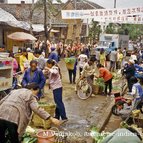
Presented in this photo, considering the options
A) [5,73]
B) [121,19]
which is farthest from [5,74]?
[121,19]

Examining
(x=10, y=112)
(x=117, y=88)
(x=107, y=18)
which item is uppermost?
(x=107, y=18)

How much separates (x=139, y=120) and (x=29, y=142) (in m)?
4.16

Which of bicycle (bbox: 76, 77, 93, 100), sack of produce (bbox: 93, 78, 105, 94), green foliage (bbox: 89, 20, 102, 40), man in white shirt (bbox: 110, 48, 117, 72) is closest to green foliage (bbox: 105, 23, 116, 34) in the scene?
green foliage (bbox: 89, 20, 102, 40)

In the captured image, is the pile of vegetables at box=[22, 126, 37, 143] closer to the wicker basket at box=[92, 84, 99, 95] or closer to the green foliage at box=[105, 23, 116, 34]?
the wicker basket at box=[92, 84, 99, 95]

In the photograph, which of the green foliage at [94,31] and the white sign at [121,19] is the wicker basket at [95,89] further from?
the green foliage at [94,31]

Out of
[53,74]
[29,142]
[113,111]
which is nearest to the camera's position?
[29,142]

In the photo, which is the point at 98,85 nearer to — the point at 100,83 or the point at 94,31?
the point at 100,83

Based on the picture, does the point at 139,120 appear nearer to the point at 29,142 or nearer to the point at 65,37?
the point at 29,142

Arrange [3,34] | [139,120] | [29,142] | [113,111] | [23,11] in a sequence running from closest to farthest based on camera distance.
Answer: [29,142] → [139,120] → [113,111] → [3,34] → [23,11]

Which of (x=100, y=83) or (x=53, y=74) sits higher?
(x=53, y=74)

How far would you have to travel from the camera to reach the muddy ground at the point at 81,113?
836 centimetres

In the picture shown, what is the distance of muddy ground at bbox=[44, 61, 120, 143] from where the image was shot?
836 centimetres

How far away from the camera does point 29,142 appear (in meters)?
6.94

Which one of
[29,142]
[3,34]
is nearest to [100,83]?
[29,142]
